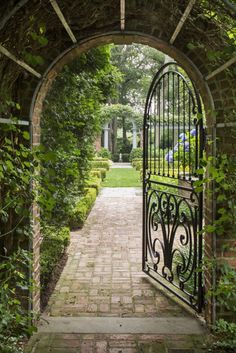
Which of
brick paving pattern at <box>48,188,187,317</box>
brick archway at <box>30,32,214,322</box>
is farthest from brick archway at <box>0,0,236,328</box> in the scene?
brick paving pattern at <box>48,188,187,317</box>

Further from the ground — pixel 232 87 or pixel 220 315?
pixel 232 87

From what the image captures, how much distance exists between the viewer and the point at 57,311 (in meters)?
3.76

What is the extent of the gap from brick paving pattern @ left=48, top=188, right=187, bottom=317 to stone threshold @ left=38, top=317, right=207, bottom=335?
0.14 metres

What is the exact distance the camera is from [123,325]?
11.2ft

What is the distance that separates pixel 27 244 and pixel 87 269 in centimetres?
200

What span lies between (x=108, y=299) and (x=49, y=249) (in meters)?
1.13

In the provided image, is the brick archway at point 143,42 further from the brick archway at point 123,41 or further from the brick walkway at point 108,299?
the brick walkway at point 108,299

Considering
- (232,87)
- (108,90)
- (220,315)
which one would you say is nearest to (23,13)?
(232,87)

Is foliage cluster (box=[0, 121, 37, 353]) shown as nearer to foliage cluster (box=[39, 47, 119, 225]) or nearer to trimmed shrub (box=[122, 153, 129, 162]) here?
foliage cluster (box=[39, 47, 119, 225])

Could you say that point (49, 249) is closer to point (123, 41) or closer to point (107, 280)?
point (107, 280)

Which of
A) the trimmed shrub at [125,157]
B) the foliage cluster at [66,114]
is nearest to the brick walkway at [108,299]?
the foliage cluster at [66,114]

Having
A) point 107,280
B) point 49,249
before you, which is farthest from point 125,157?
point 107,280

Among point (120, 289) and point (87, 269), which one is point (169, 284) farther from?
point (87, 269)

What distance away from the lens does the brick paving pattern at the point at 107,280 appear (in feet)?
12.5
